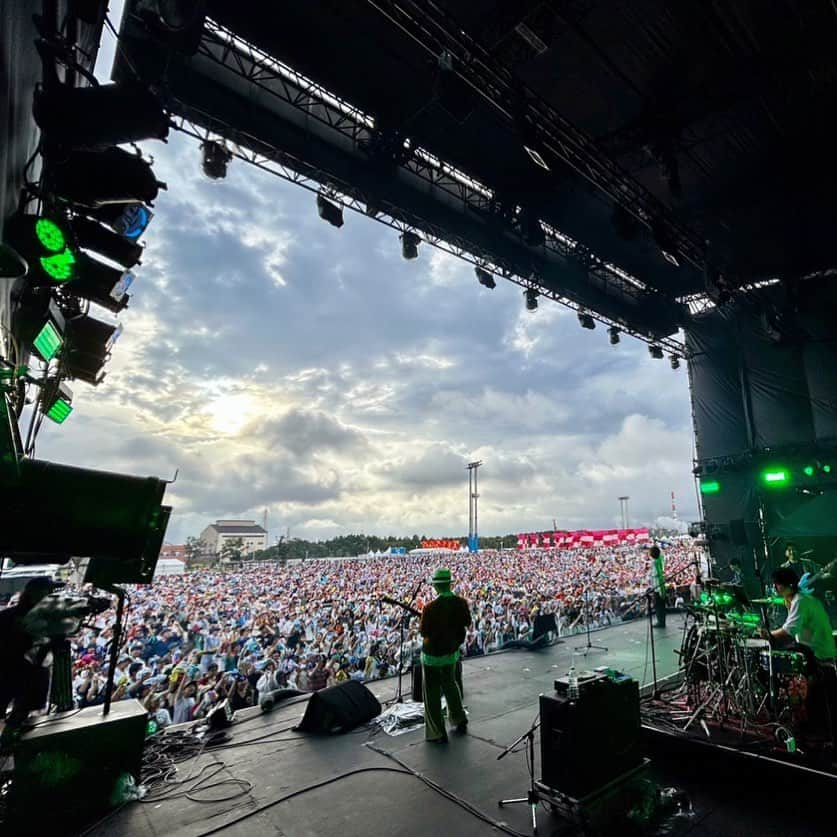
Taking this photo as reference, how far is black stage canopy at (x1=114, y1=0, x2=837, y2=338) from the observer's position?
4590 mm

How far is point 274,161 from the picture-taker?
5.71m

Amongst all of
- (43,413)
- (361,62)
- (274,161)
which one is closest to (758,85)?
(361,62)

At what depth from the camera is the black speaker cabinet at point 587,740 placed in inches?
107

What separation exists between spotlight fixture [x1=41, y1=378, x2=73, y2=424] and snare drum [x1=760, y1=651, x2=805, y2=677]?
22.8 ft

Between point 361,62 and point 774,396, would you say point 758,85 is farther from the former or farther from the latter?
point 774,396

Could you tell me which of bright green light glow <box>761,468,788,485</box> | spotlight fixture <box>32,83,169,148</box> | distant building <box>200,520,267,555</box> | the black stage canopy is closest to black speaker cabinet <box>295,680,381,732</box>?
spotlight fixture <box>32,83,169,148</box>

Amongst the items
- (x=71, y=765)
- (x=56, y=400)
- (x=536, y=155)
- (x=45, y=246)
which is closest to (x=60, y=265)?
(x=45, y=246)

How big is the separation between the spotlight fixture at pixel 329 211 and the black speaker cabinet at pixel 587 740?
6116mm

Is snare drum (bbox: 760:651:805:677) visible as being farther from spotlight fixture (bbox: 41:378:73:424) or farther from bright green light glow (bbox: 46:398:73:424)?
bright green light glow (bbox: 46:398:73:424)

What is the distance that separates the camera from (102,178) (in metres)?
2.86

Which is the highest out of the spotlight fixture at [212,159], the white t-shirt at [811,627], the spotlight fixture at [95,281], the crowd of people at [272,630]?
the spotlight fixture at [212,159]

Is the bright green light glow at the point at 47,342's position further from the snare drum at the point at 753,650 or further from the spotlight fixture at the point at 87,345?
the snare drum at the point at 753,650

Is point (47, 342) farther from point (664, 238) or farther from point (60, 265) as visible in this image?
point (664, 238)

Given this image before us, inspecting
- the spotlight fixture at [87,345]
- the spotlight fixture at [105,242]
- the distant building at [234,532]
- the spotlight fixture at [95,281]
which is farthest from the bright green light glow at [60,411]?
the distant building at [234,532]
